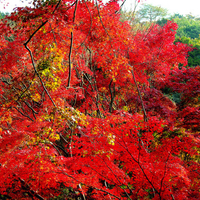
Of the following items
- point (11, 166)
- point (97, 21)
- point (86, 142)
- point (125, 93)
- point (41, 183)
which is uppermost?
point (97, 21)

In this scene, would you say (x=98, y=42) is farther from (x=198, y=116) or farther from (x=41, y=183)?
(x=41, y=183)

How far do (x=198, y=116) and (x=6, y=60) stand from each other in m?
12.0

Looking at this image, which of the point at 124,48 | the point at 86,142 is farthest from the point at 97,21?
the point at 86,142

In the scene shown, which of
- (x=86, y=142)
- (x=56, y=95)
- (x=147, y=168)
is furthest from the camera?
(x=56, y=95)

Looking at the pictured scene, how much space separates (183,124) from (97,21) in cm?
696

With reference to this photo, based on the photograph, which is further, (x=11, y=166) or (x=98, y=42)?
(x=98, y=42)

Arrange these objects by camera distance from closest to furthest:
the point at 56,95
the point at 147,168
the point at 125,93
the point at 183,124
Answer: the point at 147,168 → the point at 183,124 → the point at 56,95 → the point at 125,93

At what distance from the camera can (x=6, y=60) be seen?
11.0 m

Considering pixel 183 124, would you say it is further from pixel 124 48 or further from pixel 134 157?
Answer: pixel 124 48

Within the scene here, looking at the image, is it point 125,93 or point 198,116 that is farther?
point 125,93

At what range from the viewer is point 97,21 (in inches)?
350

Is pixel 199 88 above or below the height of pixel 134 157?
above

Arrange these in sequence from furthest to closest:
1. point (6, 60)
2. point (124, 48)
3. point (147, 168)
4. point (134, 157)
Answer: point (124, 48)
point (6, 60)
point (134, 157)
point (147, 168)

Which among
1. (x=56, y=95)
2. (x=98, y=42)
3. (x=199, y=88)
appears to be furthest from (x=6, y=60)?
(x=199, y=88)
